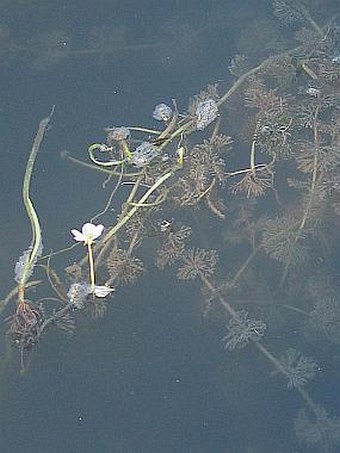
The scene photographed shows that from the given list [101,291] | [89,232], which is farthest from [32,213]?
[101,291]

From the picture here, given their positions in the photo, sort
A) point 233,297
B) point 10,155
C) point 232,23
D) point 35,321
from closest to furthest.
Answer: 1. point 35,321
2. point 233,297
3. point 10,155
4. point 232,23

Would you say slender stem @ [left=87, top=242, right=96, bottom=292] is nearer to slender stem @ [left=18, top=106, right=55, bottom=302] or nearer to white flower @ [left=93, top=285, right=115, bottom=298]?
white flower @ [left=93, top=285, right=115, bottom=298]

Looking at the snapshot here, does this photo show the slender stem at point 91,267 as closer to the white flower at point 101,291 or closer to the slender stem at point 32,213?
the white flower at point 101,291

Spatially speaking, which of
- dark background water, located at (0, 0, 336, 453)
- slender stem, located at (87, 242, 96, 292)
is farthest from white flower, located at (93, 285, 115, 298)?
dark background water, located at (0, 0, 336, 453)

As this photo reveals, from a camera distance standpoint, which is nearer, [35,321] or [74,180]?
[35,321]

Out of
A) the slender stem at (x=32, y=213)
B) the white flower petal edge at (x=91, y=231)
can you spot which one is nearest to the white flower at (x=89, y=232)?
the white flower petal edge at (x=91, y=231)

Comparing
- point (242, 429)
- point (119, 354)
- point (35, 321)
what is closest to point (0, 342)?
point (35, 321)

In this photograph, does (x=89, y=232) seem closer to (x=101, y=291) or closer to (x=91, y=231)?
(x=91, y=231)

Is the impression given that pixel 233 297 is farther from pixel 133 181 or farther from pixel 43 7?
pixel 43 7
